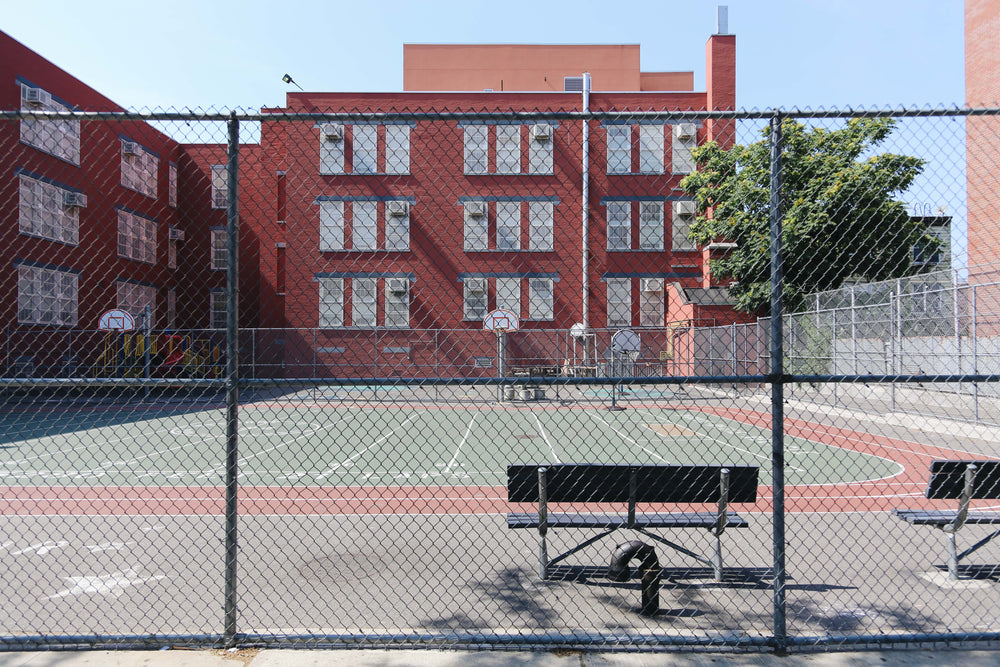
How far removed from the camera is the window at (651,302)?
94.7 ft

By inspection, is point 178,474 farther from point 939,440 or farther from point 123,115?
point 939,440

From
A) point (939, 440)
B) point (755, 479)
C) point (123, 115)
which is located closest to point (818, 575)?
point (755, 479)

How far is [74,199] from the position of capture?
27.1 metres

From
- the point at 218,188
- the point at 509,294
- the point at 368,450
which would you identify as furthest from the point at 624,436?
the point at 218,188

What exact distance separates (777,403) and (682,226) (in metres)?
31.5

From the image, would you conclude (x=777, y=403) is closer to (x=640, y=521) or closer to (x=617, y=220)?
(x=640, y=521)

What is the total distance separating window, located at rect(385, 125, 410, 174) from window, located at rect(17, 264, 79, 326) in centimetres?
1321

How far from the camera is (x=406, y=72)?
177ft

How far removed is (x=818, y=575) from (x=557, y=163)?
102 feet

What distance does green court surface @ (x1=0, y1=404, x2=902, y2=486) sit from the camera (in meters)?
10.3

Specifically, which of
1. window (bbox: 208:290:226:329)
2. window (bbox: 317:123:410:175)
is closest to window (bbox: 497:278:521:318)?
window (bbox: 317:123:410:175)

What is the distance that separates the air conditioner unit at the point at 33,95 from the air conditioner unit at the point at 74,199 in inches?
143

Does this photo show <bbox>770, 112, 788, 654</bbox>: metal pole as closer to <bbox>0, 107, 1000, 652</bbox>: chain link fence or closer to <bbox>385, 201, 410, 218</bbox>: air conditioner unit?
<bbox>0, 107, 1000, 652</bbox>: chain link fence

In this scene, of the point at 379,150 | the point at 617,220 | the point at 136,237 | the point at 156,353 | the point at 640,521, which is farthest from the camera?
the point at 136,237
